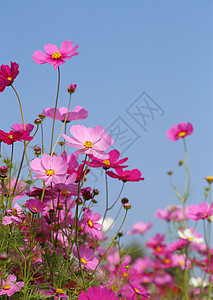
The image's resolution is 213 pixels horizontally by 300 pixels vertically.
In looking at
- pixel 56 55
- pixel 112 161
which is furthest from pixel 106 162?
pixel 56 55

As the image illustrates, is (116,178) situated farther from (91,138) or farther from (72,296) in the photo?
(72,296)

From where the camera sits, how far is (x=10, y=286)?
809 millimetres

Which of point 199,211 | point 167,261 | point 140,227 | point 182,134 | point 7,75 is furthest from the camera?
point 140,227

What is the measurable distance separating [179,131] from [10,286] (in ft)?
4.23

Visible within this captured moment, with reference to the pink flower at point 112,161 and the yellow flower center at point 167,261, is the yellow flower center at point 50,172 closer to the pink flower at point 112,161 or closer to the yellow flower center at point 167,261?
the pink flower at point 112,161

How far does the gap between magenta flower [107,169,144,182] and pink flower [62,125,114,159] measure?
0.54 feet

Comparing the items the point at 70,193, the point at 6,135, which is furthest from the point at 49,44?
the point at 70,193

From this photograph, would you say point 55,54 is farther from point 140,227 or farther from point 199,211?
point 140,227

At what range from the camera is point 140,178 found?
0.97 meters

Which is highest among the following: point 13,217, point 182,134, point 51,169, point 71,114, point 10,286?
point 182,134

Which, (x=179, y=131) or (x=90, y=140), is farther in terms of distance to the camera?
(x=179, y=131)

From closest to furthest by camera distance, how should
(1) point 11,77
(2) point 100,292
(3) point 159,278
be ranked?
(2) point 100,292 < (1) point 11,77 < (3) point 159,278

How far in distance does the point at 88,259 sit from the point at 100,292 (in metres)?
0.15

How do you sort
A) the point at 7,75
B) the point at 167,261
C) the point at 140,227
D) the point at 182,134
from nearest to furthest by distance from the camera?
the point at 7,75, the point at 182,134, the point at 167,261, the point at 140,227
